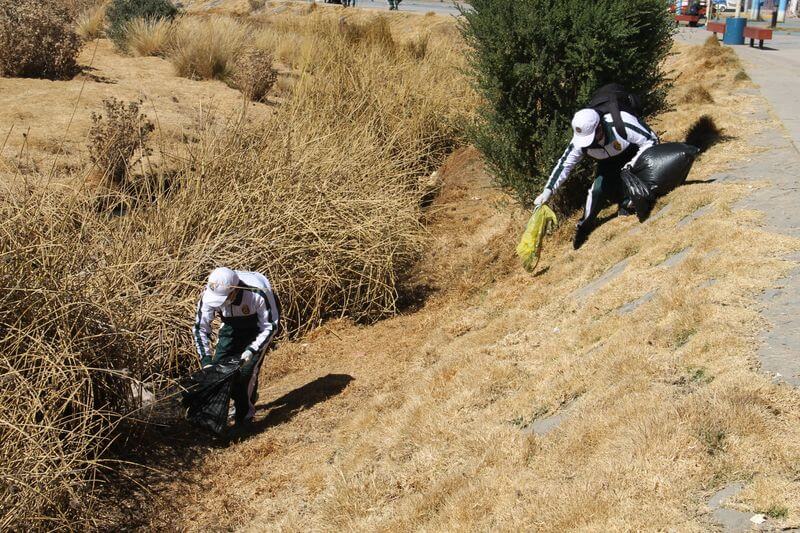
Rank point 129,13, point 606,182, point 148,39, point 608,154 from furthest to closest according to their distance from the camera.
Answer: point 129,13
point 148,39
point 606,182
point 608,154

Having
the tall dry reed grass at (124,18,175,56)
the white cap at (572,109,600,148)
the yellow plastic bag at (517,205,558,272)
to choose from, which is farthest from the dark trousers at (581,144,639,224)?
the tall dry reed grass at (124,18,175,56)

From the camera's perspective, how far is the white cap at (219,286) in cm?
786

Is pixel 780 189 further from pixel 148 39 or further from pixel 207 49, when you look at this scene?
pixel 148 39

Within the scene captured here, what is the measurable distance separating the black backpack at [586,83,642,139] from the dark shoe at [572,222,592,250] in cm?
129

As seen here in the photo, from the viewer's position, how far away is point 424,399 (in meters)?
7.69

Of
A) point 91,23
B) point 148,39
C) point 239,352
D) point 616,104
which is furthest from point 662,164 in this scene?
point 91,23

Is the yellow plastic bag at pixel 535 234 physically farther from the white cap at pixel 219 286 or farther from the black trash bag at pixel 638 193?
the white cap at pixel 219 286

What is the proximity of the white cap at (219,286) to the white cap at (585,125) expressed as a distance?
3.73 metres

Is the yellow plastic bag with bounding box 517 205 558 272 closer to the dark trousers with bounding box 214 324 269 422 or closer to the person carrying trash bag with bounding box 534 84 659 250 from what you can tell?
the person carrying trash bag with bounding box 534 84 659 250

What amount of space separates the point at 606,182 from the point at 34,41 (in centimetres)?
1235

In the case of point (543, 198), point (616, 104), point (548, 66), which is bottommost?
point (543, 198)

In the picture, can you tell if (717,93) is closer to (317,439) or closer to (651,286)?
(651,286)

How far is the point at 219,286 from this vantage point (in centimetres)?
786

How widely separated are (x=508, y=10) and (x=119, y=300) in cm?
608
